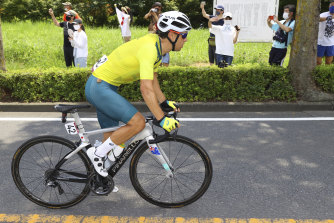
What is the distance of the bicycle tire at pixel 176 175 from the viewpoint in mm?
3242

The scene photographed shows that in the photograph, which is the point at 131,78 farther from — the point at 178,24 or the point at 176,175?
the point at 176,175

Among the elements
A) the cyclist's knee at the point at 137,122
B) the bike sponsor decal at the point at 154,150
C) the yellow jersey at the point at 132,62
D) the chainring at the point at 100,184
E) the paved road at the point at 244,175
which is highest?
the yellow jersey at the point at 132,62

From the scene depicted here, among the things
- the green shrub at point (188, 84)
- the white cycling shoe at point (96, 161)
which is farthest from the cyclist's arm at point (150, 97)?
the green shrub at point (188, 84)

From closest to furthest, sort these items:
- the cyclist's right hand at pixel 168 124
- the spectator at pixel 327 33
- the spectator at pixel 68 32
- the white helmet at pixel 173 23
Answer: the cyclist's right hand at pixel 168 124
the white helmet at pixel 173 23
the spectator at pixel 327 33
the spectator at pixel 68 32

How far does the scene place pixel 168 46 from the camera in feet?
10.4

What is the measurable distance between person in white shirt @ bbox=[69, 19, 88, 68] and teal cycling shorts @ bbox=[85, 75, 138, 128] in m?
6.12

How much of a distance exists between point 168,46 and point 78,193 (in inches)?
69.8

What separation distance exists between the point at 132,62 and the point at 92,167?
3.64 ft

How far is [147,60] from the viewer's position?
2965 mm

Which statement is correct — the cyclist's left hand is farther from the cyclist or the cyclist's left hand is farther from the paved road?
the paved road

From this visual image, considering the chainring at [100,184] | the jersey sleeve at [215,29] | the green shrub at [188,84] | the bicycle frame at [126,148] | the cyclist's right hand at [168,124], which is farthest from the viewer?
the jersey sleeve at [215,29]

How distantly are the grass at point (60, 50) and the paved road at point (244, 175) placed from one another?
5.49m

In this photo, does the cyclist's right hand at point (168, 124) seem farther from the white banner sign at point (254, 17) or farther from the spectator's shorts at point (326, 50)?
the white banner sign at point (254, 17)

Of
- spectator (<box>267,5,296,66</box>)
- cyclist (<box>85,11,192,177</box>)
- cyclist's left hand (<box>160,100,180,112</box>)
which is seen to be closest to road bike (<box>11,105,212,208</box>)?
cyclist (<box>85,11,192,177</box>)
